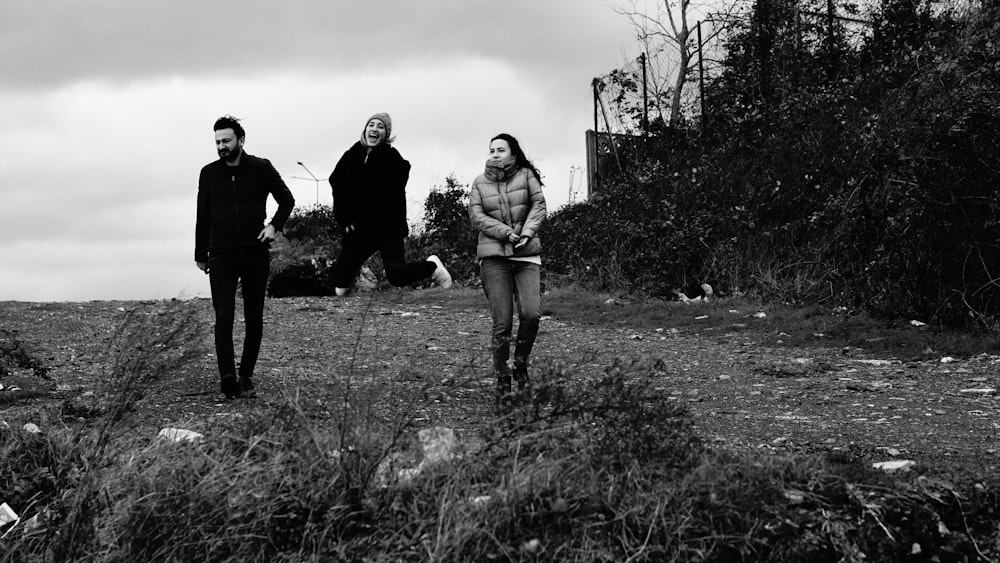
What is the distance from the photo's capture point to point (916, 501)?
474 cm

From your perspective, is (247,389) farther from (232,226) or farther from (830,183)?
(830,183)

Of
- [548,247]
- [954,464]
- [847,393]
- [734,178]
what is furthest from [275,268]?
[954,464]

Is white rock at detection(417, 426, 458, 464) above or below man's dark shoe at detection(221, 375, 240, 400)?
below

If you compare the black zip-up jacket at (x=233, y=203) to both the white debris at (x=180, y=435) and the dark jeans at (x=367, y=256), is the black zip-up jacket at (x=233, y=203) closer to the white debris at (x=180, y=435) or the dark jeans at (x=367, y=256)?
the dark jeans at (x=367, y=256)

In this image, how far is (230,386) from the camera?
7445 mm

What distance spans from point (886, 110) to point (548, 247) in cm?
716

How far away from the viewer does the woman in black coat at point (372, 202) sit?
7434 mm

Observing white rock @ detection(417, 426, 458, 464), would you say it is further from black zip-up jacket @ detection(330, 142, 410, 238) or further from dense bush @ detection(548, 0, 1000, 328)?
dense bush @ detection(548, 0, 1000, 328)

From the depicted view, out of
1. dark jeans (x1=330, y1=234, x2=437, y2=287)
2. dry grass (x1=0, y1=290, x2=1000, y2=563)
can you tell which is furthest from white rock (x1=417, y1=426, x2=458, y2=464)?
dark jeans (x1=330, y1=234, x2=437, y2=287)

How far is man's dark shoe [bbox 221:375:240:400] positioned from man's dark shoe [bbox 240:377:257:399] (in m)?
0.06

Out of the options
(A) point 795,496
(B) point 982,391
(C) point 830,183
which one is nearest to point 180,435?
(A) point 795,496

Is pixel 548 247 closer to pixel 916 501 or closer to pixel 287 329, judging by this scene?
pixel 287 329

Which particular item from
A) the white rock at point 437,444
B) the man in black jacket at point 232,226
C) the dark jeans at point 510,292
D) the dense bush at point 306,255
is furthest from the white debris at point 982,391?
the dense bush at point 306,255

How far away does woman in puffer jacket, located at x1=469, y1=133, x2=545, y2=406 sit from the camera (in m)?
6.70
